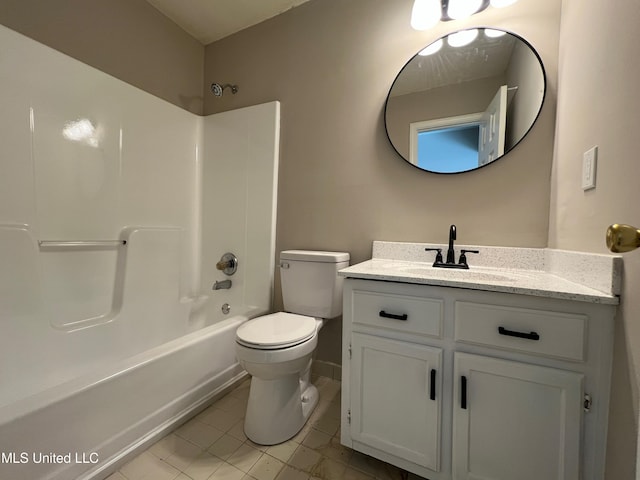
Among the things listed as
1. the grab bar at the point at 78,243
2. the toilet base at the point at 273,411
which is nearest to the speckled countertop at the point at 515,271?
the toilet base at the point at 273,411

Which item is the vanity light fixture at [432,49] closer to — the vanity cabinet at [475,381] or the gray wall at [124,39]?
the vanity cabinet at [475,381]

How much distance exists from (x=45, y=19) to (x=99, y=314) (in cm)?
152

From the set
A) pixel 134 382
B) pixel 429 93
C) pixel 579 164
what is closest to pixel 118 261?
pixel 134 382

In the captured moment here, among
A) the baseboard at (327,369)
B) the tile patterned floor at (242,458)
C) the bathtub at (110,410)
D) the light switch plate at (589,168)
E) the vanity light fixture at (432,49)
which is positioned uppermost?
the vanity light fixture at (432,49)

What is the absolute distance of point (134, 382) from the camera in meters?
1.08

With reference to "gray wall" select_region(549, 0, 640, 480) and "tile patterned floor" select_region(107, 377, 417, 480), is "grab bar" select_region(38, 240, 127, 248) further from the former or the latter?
"gray wall" select_region(549, 0, 640, 480)

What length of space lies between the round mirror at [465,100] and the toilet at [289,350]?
0.74 m

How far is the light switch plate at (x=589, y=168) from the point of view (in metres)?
0.85

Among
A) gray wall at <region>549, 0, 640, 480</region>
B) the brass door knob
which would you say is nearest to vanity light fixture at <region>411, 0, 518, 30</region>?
gray wall at <region>549, 0, 640, 480</region>

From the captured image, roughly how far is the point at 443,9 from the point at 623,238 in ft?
4.60

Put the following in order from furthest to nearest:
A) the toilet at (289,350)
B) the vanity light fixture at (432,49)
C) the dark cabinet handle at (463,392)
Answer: the vanity light fixture at (432,49)
the toilet at (289,350)
the dark cabinet handle at (463,392)

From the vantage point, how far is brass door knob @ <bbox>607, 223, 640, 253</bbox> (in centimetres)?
49

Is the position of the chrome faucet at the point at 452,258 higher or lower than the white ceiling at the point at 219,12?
lower

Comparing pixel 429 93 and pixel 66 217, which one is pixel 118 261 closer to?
pixel 66 217
